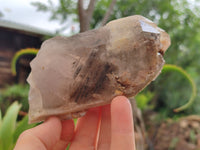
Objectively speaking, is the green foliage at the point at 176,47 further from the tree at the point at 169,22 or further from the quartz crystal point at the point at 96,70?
the quartz crystal point at the point at 96,70

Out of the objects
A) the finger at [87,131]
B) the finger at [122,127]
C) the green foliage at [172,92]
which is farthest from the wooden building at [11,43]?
the finger at [122,127]

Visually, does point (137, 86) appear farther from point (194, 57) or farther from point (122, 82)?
point (194, 57)

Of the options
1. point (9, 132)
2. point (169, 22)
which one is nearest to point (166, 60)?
point (169, 22)

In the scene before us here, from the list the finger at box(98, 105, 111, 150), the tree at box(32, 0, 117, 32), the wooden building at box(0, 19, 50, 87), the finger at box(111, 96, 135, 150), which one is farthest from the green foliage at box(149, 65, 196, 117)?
the finger at box(111, 96, 135, 150)

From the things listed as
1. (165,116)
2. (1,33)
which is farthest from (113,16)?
(1,33)

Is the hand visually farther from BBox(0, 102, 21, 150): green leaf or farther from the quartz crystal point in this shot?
BBox(0, 102, 21, 150): green leaf

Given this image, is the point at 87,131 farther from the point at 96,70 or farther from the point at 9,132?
the point at 9,132
